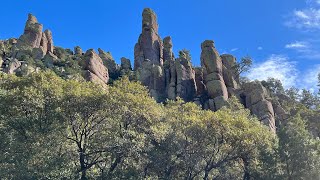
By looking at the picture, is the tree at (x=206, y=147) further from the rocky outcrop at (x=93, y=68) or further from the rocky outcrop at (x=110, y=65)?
the rocky outcrop at (x=110, y=65)

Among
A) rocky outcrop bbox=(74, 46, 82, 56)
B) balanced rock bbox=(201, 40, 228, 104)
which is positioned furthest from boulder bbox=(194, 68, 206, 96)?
rocky outcrop bbox=(74, 46, 82, 56)

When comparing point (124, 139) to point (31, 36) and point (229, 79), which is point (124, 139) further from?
point (31, 36)

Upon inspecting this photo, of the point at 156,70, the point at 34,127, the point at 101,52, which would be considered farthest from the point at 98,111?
the point at 101,52

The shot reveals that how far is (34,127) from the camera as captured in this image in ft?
88.4

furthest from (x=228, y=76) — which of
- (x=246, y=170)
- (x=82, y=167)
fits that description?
(x=82, y=167)

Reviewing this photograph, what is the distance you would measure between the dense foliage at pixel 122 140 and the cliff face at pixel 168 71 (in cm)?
2459

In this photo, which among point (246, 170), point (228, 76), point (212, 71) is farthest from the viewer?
point (228, 76)

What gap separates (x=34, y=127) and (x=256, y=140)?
19883mm

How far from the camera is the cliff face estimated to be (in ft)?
204

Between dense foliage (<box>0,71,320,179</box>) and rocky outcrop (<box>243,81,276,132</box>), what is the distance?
23684 mm

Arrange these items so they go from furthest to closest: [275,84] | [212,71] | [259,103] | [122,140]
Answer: [275,84]
[212,71]
[259,103]
[122,140]

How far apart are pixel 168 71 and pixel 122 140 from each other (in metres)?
45.8

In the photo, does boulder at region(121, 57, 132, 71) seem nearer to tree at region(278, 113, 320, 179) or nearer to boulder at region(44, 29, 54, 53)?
boulder at region(44, 29, 54, 53)

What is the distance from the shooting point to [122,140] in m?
27.6
